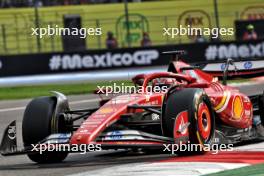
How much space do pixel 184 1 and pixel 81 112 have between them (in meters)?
23.6

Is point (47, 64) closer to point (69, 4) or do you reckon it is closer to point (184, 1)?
point (69, 4)

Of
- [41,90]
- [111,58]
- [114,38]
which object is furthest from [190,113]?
[114,38]

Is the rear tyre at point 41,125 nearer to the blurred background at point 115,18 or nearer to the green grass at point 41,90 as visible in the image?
the green grass at point 41,90

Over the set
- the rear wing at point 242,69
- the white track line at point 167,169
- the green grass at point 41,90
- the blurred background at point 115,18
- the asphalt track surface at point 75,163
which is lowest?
the asphalt track surface at point 75,163

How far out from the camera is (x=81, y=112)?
30.0 feet

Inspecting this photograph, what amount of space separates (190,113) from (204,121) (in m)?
0.39

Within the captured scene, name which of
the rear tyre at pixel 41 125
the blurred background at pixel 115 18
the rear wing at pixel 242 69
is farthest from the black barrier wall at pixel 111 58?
the rear tyre at pixel 41 125

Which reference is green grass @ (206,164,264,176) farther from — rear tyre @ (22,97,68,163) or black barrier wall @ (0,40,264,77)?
black barrier wall @ (0,40,264,77)

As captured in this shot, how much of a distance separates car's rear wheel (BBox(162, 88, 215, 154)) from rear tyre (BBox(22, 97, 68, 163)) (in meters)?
1.38

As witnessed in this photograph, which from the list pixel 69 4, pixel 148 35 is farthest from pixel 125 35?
pixel 69 4

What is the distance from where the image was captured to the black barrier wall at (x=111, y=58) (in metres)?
27.1

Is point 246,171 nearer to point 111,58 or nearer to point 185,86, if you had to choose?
point 185,86

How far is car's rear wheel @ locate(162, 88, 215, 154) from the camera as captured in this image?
8148 mm

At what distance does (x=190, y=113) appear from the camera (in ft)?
26.8
